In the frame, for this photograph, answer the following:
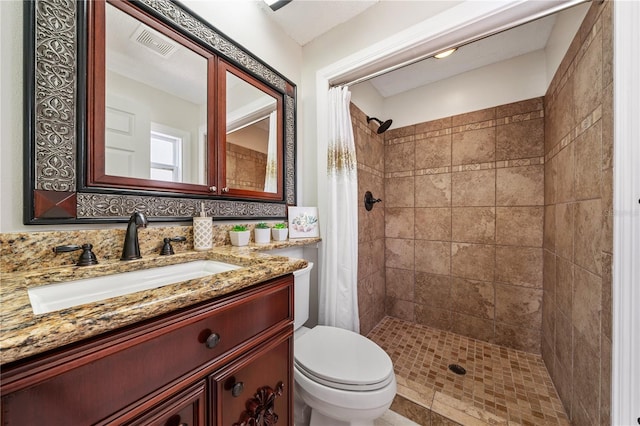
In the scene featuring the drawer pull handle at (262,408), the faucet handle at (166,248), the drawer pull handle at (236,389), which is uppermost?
the faucet handle at (166,248)

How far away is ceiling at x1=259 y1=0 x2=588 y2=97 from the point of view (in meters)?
1.40

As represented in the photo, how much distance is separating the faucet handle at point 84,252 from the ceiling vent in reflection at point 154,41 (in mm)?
827

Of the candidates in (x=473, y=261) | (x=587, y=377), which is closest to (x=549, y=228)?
(x=473, y=261)

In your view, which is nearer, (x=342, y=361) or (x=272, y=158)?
(x=342, y=361)

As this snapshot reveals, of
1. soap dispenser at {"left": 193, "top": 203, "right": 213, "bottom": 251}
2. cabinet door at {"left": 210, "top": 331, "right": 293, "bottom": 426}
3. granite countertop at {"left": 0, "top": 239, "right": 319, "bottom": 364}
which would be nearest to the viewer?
granite countertop at {"left": 0, "top": 239, "right": 319, "bottom": 364}

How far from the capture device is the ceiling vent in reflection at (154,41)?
94cm

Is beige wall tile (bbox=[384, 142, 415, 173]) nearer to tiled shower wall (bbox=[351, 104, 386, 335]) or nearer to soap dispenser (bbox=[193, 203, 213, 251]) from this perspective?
tiled shower wall (bbox=[351, 104, 386, 335])

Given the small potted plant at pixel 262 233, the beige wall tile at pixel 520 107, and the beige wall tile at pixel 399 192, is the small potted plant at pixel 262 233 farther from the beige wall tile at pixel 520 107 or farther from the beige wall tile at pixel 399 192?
the beige wall tile at pixel 520 107

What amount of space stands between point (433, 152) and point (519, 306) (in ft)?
4.53

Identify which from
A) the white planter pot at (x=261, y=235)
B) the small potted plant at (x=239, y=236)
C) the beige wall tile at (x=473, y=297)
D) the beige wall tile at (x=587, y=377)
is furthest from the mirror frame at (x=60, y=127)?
the beige wall tile at (x=473, y=297)

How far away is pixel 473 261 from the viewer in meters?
1.89

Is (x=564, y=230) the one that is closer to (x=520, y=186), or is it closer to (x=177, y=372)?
(x=520, y=186)

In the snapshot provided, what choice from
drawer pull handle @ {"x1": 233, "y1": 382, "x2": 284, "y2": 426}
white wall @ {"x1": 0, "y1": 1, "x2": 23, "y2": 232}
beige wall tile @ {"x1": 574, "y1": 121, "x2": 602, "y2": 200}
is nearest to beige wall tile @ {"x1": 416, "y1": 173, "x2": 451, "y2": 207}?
beige wall tile @ {"x1": 574, "y1": 121, "x2": 602, "y2": 200}

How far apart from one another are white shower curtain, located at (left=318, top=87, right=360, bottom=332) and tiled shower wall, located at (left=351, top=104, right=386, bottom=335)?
37 cm
